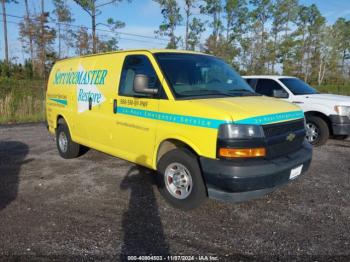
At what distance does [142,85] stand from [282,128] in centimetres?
196

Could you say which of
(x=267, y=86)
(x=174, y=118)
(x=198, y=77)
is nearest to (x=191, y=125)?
(x=174, y=118)

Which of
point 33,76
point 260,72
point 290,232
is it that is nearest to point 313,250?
point 290,232

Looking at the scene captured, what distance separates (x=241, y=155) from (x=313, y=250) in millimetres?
1255

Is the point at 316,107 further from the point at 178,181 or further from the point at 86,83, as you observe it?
the point at 86,83

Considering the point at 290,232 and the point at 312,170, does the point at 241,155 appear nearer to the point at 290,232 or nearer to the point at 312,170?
the point at 290,232

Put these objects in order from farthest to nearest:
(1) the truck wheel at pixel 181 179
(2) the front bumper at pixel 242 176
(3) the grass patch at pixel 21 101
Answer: (3) the grass patch at pixel 21 101 < (1) the truck wheel at pixel 181 179 < (2) the front bumper at pixel 242 176

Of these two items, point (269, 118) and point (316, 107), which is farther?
point (316, 107)

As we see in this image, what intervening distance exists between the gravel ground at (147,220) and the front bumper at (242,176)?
0.45 m

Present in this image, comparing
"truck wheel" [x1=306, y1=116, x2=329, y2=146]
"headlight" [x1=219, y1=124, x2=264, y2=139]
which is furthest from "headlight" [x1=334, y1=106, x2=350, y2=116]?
"headlight" [x1=219, y1=124, x2=264, y2=139]

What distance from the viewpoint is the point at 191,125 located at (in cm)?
396

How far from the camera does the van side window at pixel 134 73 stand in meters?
4.49

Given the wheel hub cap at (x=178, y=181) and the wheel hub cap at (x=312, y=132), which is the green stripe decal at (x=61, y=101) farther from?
the wheel hub cap at (x=312, y=132)

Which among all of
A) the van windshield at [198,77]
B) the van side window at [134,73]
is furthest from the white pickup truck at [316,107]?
the van side window at [134,73]

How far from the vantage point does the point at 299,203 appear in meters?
4.59
